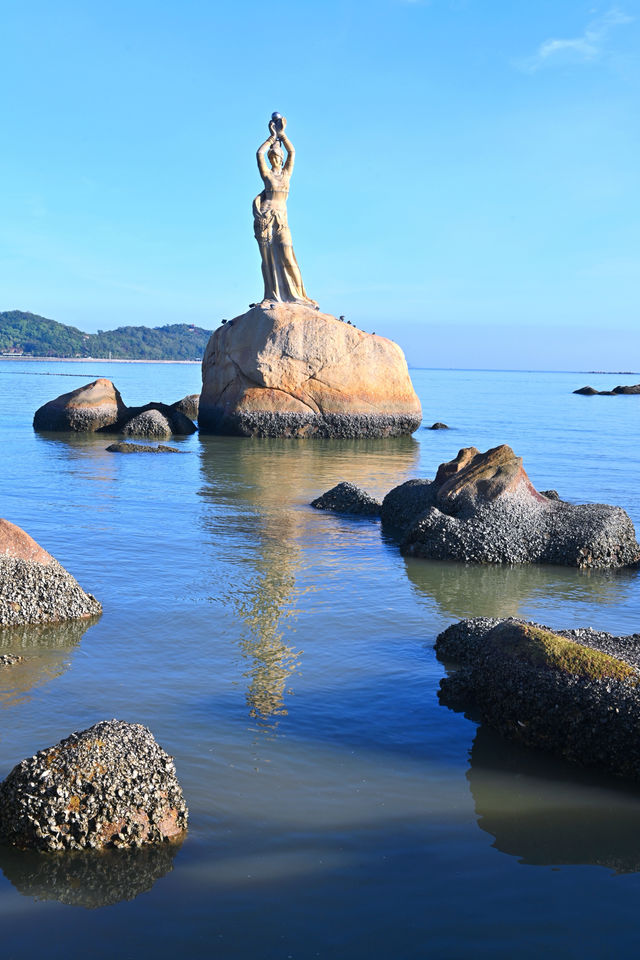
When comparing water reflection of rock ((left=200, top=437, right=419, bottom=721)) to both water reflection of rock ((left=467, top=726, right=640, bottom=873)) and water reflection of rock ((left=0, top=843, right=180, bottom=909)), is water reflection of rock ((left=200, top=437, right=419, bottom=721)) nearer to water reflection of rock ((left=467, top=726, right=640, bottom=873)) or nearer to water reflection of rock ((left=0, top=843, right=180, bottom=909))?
water reflection of rock ((left=467, top=726, right=640, bottom=873))

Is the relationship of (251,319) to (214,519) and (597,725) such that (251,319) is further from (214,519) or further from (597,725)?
(597,725)

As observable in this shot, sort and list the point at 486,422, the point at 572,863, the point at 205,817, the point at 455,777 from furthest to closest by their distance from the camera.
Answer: the point at 486,422 < the point at 455,777 < the point at 205,817 < the point at 572,863

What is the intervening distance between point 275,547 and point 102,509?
13.2 feet

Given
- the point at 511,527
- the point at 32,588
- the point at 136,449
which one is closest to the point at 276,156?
the point at 136,449

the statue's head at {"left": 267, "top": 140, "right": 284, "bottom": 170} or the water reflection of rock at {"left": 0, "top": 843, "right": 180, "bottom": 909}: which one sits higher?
the statue's head at {"left": 267, "top": 140, "right": 284, "bottom": 170}

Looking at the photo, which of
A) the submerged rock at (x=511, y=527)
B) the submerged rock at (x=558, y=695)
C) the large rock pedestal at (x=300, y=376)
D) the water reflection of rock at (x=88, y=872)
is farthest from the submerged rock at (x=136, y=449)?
the water reflection of rock at (x=88, y=872)

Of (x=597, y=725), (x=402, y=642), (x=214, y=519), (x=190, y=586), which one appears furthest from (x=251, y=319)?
(x=597, y=725)

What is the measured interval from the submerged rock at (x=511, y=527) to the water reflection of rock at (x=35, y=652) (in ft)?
16.7

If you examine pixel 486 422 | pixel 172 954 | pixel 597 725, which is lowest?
pixel 172 954

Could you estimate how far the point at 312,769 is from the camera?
5.54 meters

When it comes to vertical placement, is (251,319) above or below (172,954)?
above

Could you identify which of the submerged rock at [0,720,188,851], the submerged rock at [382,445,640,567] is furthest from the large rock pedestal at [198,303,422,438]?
the submerged rock at [0,720,188,851]

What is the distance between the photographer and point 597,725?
5609mm

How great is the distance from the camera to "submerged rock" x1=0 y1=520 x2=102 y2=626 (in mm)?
8242
